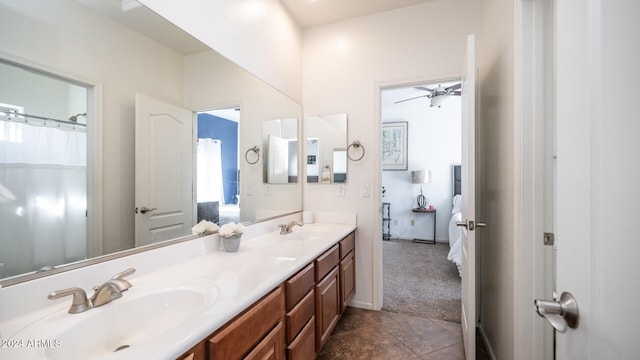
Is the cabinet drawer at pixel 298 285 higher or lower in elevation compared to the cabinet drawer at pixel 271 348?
higher

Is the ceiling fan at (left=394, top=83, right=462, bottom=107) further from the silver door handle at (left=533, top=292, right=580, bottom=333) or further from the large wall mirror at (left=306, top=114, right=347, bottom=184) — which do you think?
the silver door handle at (left=533, top=292, right=580, bottom=333)

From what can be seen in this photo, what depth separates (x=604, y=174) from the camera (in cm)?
44

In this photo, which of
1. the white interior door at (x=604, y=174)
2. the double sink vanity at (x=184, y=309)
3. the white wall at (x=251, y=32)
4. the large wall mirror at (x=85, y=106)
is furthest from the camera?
the white wall at (x=251, y=32)

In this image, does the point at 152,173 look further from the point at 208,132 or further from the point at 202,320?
the point at 202,320

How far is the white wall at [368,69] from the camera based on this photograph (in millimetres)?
2236

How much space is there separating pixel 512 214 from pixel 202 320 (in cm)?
152

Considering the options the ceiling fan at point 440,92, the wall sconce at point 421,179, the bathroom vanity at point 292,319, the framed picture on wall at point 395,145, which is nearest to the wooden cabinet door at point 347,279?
the bathroom vanity at point 292,319

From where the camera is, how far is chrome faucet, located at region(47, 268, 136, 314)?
782 millimetres

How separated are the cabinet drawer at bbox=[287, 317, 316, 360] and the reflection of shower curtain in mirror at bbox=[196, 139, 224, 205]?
939mm

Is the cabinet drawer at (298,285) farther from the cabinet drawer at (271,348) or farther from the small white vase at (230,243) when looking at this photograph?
the small white vase at (230,243)

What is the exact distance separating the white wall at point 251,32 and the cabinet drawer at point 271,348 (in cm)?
157

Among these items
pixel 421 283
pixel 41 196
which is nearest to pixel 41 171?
pixel 41 196

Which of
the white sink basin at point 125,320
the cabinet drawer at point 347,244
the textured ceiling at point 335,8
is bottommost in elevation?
the cabinet drawer at point 347,244

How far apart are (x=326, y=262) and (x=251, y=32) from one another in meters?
1.76
